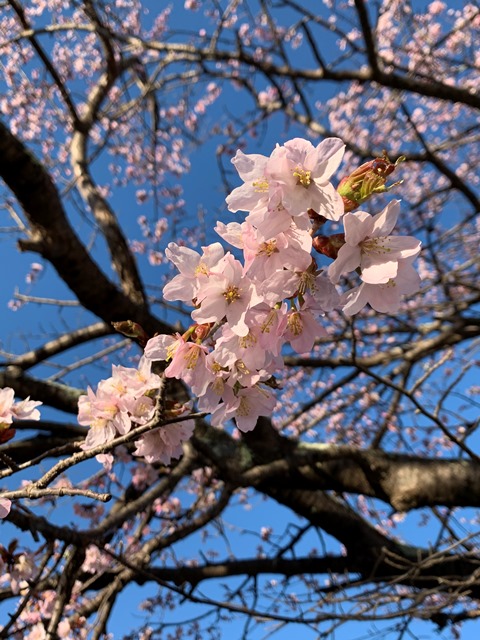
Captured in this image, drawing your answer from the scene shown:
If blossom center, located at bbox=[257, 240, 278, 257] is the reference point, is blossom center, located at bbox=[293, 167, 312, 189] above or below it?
above

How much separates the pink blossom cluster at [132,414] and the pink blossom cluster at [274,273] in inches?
8.5

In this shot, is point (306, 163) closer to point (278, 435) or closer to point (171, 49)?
point (278, 435)

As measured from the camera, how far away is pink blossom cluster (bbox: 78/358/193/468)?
48.7 inches

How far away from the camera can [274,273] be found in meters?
0.87

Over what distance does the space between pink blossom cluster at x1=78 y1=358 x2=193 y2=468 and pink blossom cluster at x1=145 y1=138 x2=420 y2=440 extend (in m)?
0.21

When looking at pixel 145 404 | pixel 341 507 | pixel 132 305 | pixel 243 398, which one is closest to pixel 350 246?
pixel 243 398

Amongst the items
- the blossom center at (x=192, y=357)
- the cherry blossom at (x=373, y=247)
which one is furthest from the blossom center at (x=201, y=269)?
the cherry blossom at (x=373, y=247)

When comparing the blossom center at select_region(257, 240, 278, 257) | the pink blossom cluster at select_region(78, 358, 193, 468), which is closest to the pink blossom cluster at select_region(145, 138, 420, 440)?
the blossom center at select_region(257, 240, 278, 257)

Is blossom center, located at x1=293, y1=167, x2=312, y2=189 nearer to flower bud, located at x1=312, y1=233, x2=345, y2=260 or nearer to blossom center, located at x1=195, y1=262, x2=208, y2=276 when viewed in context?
flower bud, located at x1=312, y1=233, x2=345, y2=260

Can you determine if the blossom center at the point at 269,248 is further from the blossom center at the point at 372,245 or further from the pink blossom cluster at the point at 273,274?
the blossom center at the point at 372,245

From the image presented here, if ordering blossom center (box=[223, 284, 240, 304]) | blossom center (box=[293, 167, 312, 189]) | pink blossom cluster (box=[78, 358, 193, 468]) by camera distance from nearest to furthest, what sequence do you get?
blossom center (box=[293, 167, 312, 189])
blossom center (box=[223, 284, 240, 304])
pink blossom cluster (box=[78, 358, 193, 468])

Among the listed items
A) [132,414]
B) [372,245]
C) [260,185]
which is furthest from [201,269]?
[132,414]

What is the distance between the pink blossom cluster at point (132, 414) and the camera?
4.06 feet

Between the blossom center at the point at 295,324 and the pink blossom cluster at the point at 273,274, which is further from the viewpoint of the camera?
the blossom center at the point at 295,324
